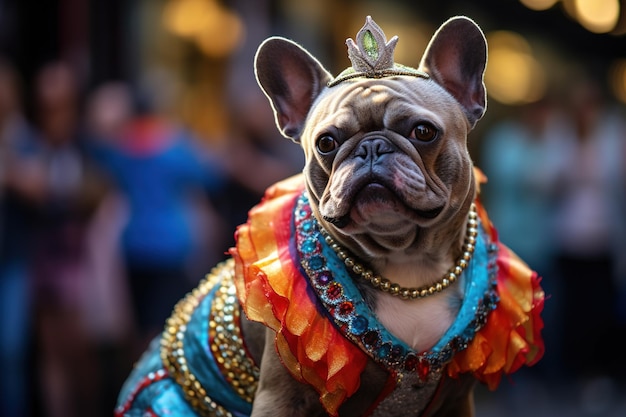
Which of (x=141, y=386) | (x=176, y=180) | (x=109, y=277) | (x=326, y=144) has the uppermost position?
(x=326, y=144)

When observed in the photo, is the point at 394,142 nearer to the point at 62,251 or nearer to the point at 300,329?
the point at 300,329

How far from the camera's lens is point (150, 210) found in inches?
203

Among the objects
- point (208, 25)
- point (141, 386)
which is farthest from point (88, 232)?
point (208, 25)

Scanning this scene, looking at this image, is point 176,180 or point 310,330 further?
point 176,180

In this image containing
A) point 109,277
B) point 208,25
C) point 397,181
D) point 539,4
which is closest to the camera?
point 397,181

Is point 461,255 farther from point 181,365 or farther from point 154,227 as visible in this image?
point 154,227

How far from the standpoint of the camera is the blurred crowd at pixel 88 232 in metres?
4.93

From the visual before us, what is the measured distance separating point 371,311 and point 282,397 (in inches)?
11.3

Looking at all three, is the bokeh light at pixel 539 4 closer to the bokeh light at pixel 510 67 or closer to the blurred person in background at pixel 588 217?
the bokeh light at pixel 510 67

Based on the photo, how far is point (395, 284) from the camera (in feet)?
7.16

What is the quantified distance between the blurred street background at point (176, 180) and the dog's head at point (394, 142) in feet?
9.93

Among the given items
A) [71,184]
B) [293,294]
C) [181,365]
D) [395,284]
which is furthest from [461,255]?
[71,184]

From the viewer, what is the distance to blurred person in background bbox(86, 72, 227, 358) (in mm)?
5117

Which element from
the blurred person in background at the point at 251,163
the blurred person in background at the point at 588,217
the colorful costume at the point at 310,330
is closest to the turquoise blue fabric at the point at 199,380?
the colorful costume at the point at 310,330
